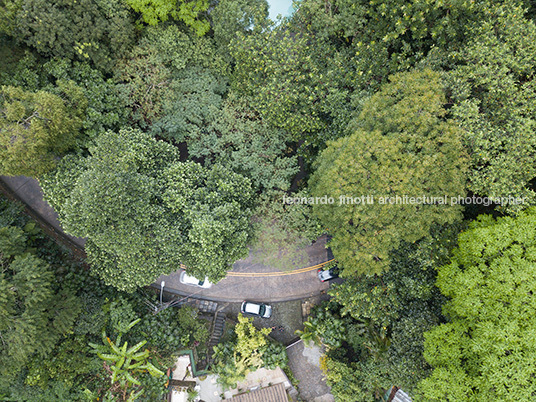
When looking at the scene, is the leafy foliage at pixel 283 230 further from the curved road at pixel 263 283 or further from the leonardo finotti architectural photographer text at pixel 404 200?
the curved road at pixel 263 283

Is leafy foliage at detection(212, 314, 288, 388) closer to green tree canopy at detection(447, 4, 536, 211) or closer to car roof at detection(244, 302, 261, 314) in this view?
car roof at detection(244, 302, 261, 314)

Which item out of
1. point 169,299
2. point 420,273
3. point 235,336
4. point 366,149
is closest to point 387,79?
point 366,149

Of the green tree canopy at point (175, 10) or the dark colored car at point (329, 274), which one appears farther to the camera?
the dark colored car at point (329, 274)

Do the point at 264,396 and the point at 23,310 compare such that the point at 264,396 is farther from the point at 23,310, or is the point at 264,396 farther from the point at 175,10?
the point at 175,10

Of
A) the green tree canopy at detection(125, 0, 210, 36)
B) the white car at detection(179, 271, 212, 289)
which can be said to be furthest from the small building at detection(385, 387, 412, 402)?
the green tree canopy at detection(125, 0, 210, 36)

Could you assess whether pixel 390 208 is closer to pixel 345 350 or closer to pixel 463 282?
pixel 463 282

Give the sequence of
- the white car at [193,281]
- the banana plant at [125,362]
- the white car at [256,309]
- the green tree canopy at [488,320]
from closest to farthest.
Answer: the green tree canopy at [488,320]
the banana plant at [125,362]
the white car at [256,309]
the white car at [193,281]

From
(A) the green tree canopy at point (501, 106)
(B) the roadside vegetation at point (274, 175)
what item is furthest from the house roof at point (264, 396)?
(A) the green tree canopy at point (501, 106)

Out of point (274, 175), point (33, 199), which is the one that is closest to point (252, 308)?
point (274, 175)
